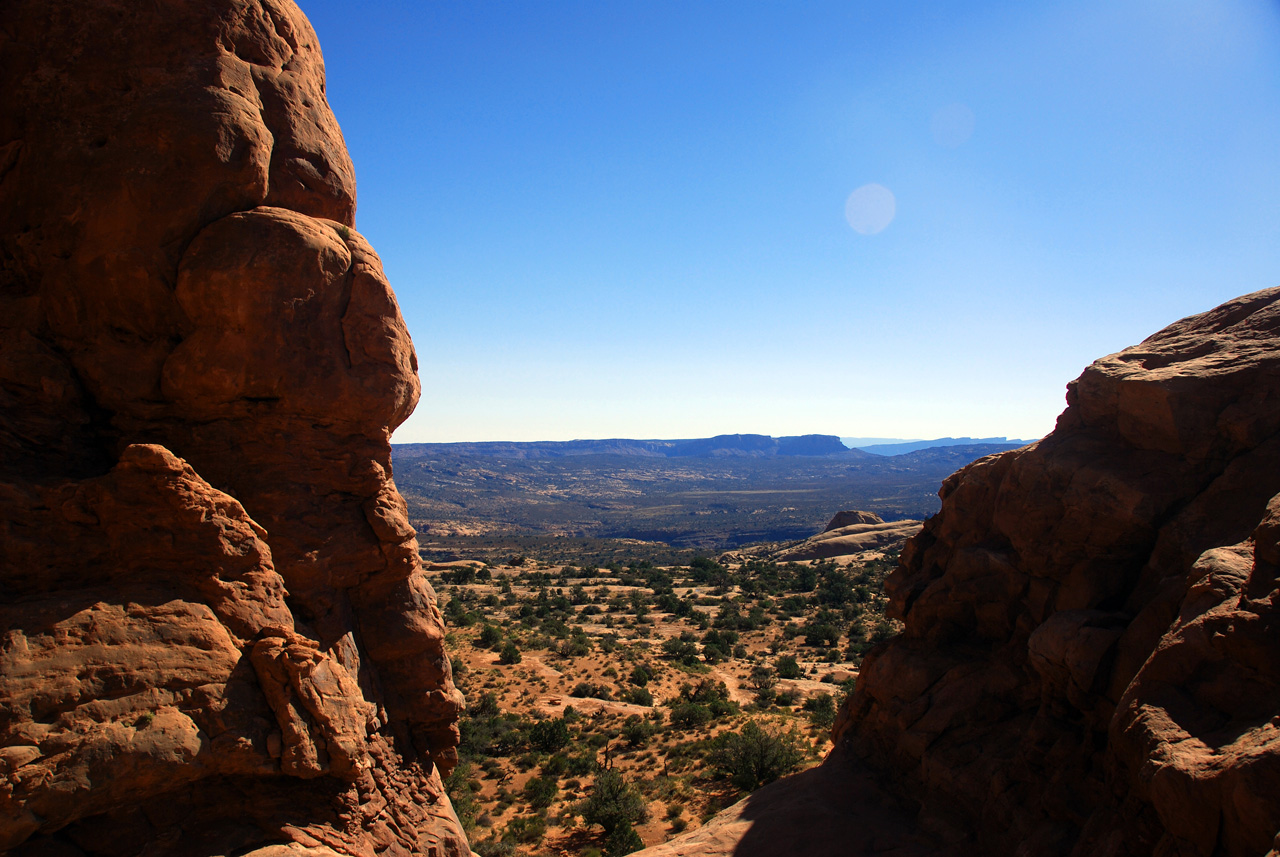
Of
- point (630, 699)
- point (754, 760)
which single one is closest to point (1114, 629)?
point (754, 760)

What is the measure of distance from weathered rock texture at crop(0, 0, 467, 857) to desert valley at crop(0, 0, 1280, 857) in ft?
0.12

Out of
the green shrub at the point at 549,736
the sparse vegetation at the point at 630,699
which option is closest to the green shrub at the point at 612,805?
the sparse vegetation at the point at 630,699

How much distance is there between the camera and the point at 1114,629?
30.1 feet

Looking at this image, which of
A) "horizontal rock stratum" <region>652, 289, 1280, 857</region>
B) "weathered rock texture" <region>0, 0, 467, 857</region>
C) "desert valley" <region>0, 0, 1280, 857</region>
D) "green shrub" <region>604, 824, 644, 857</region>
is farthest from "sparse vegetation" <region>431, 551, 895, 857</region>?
"weathered rock texture" <region>0, 0, 467, 857</region>

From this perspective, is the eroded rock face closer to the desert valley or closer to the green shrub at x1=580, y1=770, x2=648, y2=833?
the desert valley

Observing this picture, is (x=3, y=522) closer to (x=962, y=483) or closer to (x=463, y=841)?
(x=463, y=841)

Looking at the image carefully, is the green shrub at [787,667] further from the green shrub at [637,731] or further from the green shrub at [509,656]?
the green shrub at [509,656]

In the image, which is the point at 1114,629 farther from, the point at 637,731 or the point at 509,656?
the point at 509,656

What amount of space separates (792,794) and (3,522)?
1362 cm

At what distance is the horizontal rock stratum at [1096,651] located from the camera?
6.48m

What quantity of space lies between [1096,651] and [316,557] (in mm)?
11079

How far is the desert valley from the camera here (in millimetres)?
6344

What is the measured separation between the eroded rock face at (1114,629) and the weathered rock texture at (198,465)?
28.4 feet

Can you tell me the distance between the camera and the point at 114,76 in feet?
28.0
